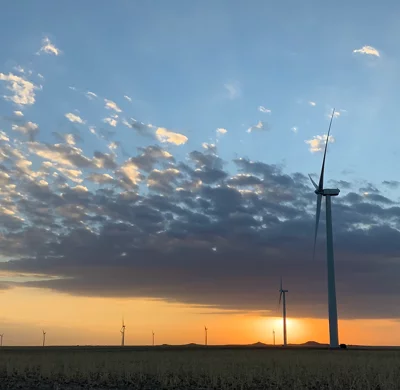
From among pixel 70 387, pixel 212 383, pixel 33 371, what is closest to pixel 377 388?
pixel 212 383

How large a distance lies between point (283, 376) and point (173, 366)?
1235 centimetres

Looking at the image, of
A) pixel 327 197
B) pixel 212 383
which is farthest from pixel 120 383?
pixel 327 197

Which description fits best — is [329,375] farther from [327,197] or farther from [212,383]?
[327,197]

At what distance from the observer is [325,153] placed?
122250mm

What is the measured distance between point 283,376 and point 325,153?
80.4m

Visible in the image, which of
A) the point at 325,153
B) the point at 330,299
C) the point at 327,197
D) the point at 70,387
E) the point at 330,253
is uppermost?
the point at 325,153

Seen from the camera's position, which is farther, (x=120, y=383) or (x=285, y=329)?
(x=285, y=329)

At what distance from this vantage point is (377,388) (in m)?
43.4

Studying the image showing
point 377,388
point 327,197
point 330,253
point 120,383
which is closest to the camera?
point 377,388

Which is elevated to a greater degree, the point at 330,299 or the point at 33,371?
the point at 330,299

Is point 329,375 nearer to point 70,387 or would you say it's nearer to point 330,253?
point 70,387

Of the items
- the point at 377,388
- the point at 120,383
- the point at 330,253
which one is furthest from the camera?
the point at 330,253

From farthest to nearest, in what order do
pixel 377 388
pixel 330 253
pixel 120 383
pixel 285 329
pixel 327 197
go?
pixel 285 329 → pixel 327 197 → pixel 330 253 → pixel 120 383 → pixel 377 388

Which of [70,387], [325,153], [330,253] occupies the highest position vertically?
[325,153]
